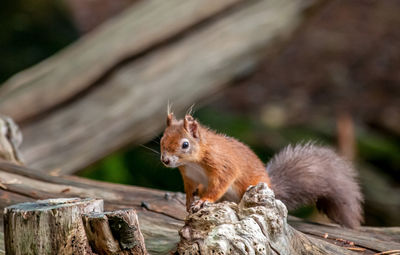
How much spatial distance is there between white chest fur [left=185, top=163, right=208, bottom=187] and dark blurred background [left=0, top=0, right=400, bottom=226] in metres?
1.67

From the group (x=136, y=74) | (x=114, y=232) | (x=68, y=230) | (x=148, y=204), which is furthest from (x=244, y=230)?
(x=136, y=74)

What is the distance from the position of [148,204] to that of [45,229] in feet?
2.60

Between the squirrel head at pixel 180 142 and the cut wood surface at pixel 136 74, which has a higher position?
the cut wood surface at pixel 136 74

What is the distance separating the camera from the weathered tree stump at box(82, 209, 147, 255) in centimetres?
155

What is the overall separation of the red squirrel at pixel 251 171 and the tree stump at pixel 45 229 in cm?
46

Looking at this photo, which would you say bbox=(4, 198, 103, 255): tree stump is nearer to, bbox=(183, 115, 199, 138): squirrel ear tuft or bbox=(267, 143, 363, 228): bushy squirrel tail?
bbox=(183, 115, 199, 138): squirrel ear tuft

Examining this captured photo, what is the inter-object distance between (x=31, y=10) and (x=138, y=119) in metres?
1.55

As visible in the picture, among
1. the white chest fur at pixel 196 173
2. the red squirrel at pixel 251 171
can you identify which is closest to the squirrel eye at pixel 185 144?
the red squirrel at pixel 251 171

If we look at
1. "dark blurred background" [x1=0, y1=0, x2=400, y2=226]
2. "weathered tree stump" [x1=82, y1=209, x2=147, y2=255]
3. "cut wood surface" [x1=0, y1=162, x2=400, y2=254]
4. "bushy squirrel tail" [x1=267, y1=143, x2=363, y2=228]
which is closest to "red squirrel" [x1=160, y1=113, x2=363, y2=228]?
"bushy squirrel tail" [x1=267, y1=143, x2=363, y2=228]

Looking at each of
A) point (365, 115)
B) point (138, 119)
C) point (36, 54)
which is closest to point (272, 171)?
point (138, 119)

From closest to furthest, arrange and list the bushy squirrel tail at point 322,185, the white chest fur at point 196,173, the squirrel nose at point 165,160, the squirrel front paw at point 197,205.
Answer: the squirrel front paw at point 197,205 < the squirrel nose at point 165,160 < the white chest fur at point 196,173 < the bushy squirrel tail at point 322,185

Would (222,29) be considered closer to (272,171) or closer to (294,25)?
(294,25)

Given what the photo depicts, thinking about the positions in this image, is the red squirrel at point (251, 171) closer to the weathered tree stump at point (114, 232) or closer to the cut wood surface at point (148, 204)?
the cut wood surface at point (148, 204)

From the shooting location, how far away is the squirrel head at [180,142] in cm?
206
